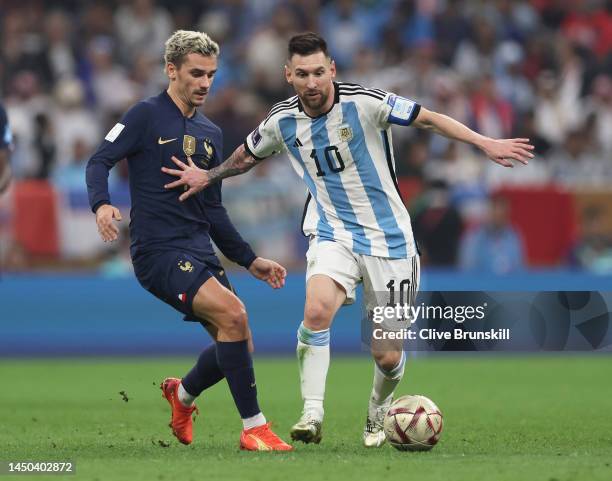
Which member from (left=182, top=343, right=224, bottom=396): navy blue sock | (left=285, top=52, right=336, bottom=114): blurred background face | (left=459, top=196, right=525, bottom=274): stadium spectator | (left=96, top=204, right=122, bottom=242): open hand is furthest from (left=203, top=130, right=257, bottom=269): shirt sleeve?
(left=459, top=196, right=525, bottom=274): stadium spectator

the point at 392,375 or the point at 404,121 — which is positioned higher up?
the point at 404,121

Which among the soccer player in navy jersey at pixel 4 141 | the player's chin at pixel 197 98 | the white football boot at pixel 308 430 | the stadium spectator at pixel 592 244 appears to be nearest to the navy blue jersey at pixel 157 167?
the player's chin at pixel 197 98

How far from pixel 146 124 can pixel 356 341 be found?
8.32 metres

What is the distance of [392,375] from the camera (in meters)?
8.38

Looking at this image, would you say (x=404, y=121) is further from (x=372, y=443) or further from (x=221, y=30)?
(x=221, y=30)

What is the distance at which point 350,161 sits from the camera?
8.21 metres

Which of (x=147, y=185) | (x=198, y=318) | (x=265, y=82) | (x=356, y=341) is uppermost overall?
(x=265, y=82)

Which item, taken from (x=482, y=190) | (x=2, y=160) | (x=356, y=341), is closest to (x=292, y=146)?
(x=2, y=160)

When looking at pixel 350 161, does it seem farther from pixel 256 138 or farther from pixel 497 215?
pixel 497 215

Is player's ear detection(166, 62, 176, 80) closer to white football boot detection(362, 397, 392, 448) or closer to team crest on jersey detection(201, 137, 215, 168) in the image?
team crest on jersey detection(201, 137, 215, 168)

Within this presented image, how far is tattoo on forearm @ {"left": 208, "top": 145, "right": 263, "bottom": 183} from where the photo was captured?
322 inches

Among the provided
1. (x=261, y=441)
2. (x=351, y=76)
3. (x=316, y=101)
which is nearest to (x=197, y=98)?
(x=316, y=101)

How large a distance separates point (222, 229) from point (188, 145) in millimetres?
598

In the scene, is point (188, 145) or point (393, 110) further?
point (188, 145)
